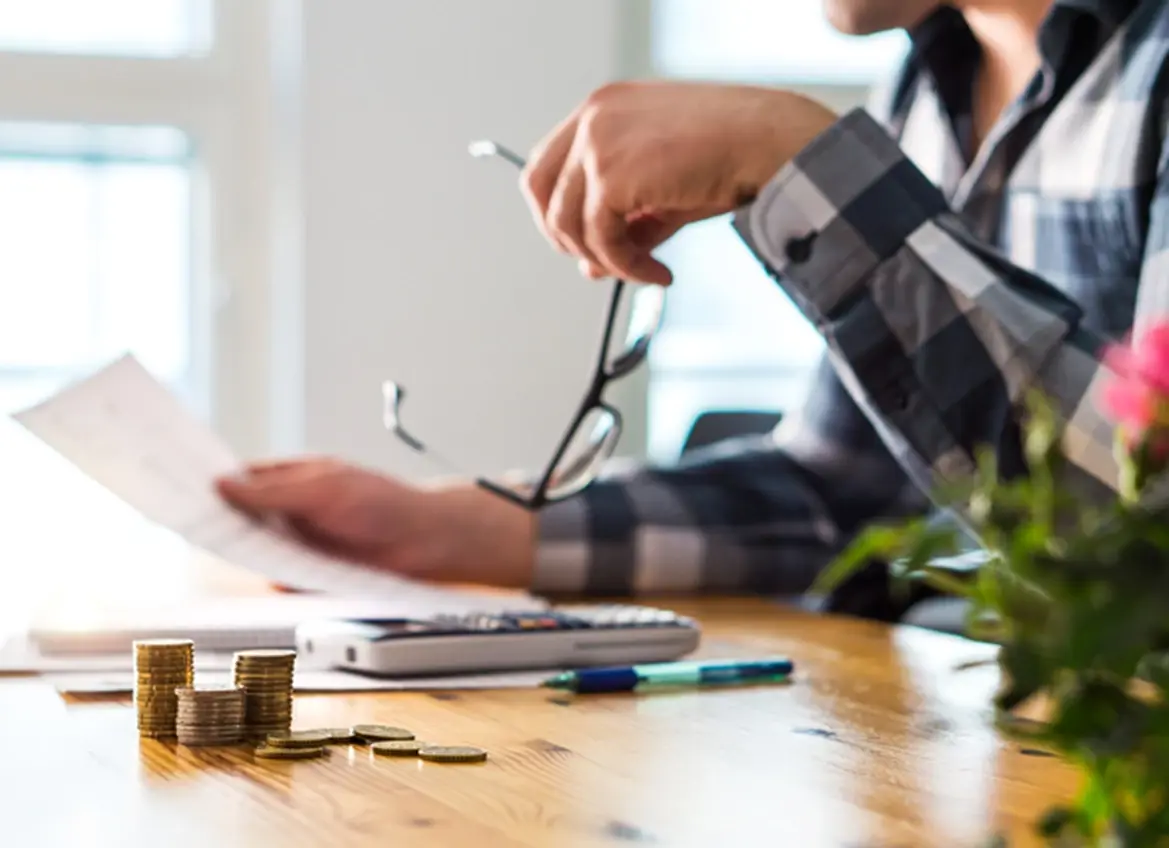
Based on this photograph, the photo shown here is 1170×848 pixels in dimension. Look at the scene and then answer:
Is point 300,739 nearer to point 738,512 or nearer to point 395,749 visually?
point 395,749

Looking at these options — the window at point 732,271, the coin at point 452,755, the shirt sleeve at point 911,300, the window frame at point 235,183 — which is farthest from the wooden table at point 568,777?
the window at point 732,271

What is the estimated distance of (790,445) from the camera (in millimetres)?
1524

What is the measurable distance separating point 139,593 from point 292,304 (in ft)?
4.51

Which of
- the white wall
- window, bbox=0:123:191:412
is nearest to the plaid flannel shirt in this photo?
the white wall

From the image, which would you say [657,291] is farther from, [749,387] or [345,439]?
[749,387]

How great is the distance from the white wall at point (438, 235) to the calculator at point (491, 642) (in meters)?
1.58

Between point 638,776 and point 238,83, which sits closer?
point 638,776

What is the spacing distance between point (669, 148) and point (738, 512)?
0.48 m

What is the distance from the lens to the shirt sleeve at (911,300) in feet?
3.13

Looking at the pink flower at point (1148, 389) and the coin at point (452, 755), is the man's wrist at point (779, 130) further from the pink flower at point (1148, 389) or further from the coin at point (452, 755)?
the pink flower at point (1148, 389)

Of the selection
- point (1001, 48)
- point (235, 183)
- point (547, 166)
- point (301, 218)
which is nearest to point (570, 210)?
point (547, 166)

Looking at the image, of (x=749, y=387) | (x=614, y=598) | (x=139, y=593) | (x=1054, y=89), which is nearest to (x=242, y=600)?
(x=139, y=593)

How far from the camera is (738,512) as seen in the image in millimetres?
1391

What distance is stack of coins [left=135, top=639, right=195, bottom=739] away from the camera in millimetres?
645
